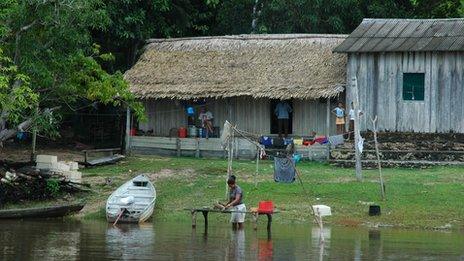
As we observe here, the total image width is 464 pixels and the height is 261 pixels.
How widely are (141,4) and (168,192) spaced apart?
14.7 meters

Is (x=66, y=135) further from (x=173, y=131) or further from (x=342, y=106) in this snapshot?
(x=342, y=106)

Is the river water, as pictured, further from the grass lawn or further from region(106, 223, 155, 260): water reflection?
the grass lawn

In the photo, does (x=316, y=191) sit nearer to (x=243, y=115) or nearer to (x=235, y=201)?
(x=235, y=201)

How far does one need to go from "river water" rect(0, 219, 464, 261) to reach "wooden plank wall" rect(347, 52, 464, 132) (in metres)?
10.5

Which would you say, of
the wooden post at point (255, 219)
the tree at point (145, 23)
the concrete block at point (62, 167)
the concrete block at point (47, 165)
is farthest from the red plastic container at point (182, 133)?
the wooden post at point (255, 219)

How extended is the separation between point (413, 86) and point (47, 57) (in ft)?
44.0

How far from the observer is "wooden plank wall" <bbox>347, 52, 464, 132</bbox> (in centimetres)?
3750

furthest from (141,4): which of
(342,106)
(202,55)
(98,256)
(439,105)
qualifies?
(98,256)

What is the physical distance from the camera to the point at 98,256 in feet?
74.5

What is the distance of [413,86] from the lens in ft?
125

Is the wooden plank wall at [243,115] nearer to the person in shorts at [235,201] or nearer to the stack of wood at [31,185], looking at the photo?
the stack of wood at [31,185]

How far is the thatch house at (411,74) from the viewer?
37.4m

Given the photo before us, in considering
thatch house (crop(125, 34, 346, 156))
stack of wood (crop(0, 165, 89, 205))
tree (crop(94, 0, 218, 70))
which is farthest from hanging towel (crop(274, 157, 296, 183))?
tree (crop(94, 0, 218, 70))

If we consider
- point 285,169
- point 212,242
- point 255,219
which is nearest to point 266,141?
point 285,169
